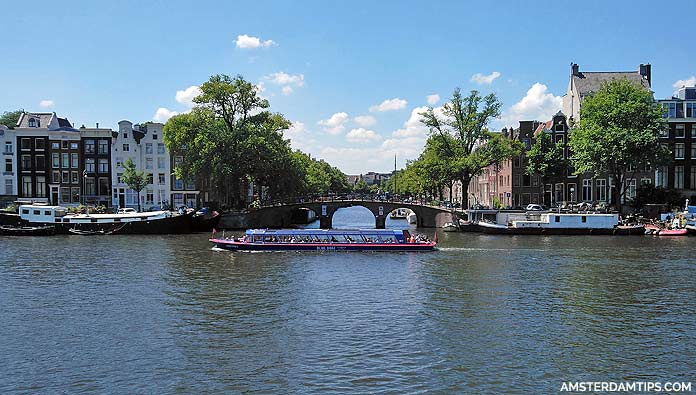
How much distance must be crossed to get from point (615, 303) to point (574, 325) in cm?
646

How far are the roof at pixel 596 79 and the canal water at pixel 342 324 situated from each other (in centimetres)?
5866

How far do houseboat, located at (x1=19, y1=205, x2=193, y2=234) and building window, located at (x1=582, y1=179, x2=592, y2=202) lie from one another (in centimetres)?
Result: 6304

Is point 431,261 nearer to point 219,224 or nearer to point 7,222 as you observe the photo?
point 219,224

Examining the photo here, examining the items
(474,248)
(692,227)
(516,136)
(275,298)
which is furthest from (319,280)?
(516,136)

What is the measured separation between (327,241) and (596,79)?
224 ft

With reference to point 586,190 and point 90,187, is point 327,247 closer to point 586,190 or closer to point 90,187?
point 586,190

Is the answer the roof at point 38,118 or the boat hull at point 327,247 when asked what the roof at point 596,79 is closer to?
the boat hull at point 327,247

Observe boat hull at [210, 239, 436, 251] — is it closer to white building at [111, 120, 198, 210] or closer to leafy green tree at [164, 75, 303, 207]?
leafy green tree at [164, 75, 303, 207]

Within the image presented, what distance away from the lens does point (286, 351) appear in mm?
26062

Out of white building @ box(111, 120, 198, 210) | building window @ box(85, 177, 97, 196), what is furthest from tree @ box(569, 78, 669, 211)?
building window @ box(85, 177, 97, 196)

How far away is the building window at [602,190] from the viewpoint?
3908 inches

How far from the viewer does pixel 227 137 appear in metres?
84.7

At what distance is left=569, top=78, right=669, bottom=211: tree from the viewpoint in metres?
81.2

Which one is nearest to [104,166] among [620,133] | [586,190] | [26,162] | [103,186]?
[103,186]
